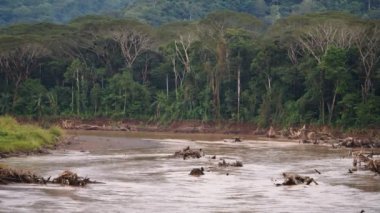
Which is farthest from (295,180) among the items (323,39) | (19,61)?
(19,61)

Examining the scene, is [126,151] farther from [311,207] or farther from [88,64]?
[88,64]

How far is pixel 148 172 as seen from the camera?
95.9 feet

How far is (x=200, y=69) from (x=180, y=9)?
149 ft

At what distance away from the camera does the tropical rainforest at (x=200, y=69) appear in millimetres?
60438

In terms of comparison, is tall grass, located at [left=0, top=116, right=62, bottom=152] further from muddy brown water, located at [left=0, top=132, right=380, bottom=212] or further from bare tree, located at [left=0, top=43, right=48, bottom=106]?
bare tree, located at [left=0, top=43, right=48, bottom=106]

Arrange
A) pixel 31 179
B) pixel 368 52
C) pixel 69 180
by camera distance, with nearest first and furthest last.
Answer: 1. pixel 31 179
2. pixel 69 180
3. pixel 368 52

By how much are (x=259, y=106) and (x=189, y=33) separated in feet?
41.2

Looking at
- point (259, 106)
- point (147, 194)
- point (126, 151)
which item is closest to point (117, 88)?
point (259, 106)

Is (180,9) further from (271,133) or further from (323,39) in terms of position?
(271,133)

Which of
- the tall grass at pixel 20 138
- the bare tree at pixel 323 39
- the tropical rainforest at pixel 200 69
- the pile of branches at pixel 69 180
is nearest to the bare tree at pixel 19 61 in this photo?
the tropical rainforest at pixel 200 69

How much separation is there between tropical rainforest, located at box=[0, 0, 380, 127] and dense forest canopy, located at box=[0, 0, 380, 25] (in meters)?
27.1

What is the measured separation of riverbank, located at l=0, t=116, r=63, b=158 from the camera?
3353cm

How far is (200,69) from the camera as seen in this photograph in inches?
2876

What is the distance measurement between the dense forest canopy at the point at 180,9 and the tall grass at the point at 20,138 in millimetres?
64544
